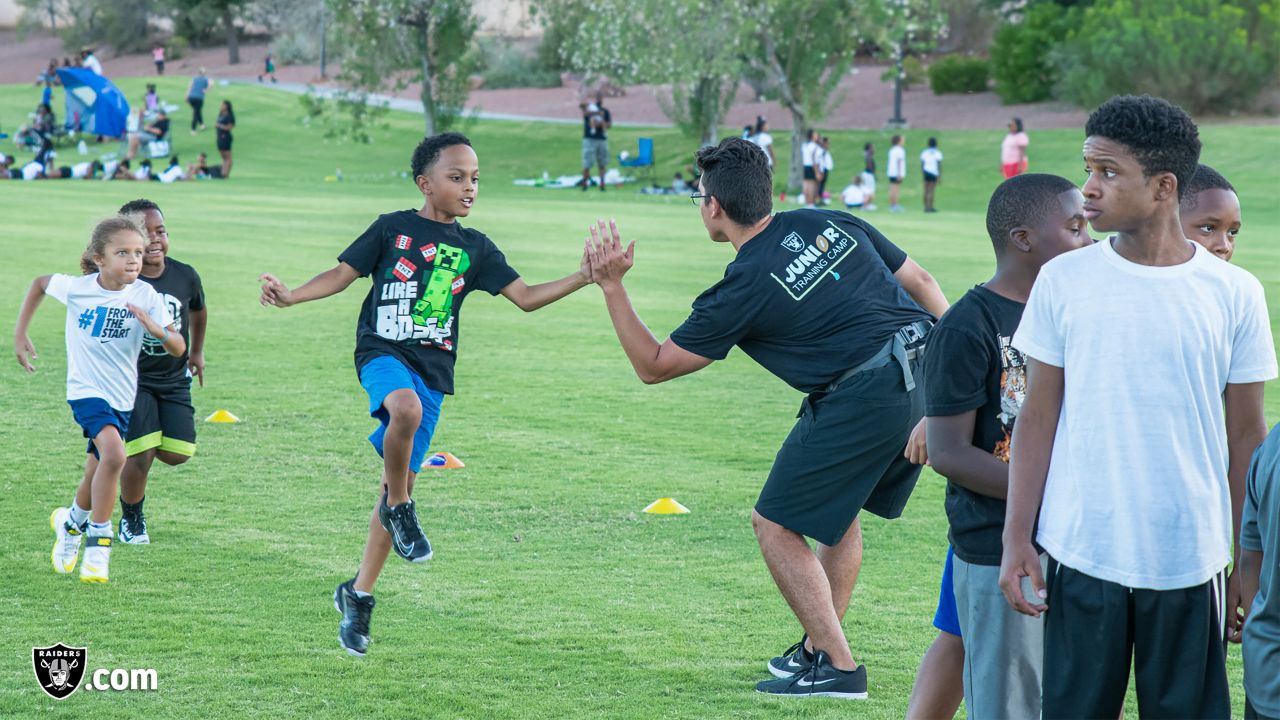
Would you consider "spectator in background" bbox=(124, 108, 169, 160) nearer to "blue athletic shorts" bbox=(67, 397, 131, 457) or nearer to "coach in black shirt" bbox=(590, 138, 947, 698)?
"blue athletic shorts" bbox=(67, 397, 131, 457)

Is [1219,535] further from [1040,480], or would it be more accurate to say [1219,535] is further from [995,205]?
[995,205]

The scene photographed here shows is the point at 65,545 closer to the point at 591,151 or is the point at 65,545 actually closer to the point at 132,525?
the point at 132,525

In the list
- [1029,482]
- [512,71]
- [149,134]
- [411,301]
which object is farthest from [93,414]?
[512,71]

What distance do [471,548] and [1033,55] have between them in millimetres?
50870

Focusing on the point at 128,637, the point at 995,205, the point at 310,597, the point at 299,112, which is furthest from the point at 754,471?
the point at 299,112

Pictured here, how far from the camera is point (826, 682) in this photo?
507 cm

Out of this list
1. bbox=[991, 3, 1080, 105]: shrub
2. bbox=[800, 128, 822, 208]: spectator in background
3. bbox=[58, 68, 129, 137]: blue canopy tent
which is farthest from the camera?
bbox=[991, 3, 1080, 105]: shrub

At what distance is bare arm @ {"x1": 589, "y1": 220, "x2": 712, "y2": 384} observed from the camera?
5.11 meters

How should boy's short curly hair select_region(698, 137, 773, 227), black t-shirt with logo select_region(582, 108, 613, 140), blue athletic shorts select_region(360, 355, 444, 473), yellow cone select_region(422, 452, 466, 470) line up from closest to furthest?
boy's short curly hair select_region(698, 137, 773, 227) < blue athletic shorts select_region(360, 355, 444, 473) < yellow cone select_region(422, 452, 466, 470) < black t-shirt with logo select_region(582, 108, 613, 140)

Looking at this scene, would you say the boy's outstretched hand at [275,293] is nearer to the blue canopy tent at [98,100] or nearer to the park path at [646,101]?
the park path at [646,101]

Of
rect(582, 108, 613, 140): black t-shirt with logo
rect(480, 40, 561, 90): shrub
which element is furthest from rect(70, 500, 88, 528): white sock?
rect(480, 40, 561, 90): shrub

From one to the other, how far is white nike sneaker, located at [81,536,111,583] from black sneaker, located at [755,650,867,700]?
321 cm

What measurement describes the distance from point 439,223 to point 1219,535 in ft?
12.2

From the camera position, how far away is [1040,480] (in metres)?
3.35
